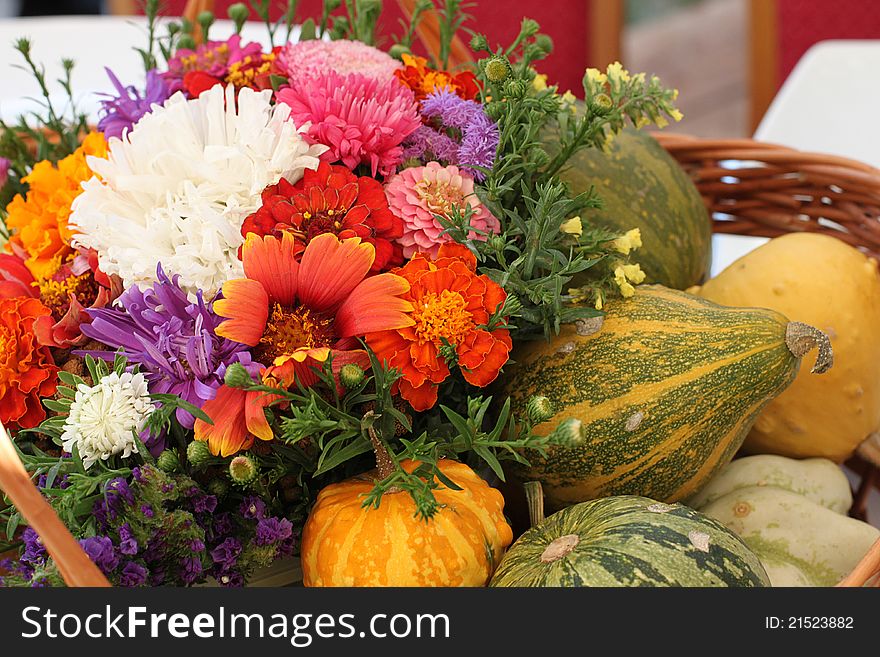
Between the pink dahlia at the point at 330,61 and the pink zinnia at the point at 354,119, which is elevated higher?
the pink dahlia at the point at 330,61

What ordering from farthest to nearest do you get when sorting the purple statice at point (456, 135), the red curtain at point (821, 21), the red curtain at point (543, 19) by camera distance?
the red curtain at point (543, 19), the red curtain at point (821, 21), the purple statice at point (456, 135)

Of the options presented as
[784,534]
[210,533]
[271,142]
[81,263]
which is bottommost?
[784,534]

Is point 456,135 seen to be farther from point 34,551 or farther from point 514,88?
point 34,551

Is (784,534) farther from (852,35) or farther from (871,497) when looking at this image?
(852,35)

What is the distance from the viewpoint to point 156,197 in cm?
81

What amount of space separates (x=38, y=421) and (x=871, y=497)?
1.02 meters

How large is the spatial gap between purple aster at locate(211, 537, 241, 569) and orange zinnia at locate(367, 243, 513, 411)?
0.18m

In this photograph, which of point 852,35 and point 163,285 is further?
point 852,35

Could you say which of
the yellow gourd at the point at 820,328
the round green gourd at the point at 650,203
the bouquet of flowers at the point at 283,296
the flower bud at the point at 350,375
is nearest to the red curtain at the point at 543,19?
the round green gourd at the point at 650,203

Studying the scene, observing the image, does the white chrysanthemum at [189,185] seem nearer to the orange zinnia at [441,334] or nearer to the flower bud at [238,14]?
the orange zinnia at [441,334]

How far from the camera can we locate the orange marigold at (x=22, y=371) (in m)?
0.80

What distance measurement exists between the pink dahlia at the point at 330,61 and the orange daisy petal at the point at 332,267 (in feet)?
0.76
